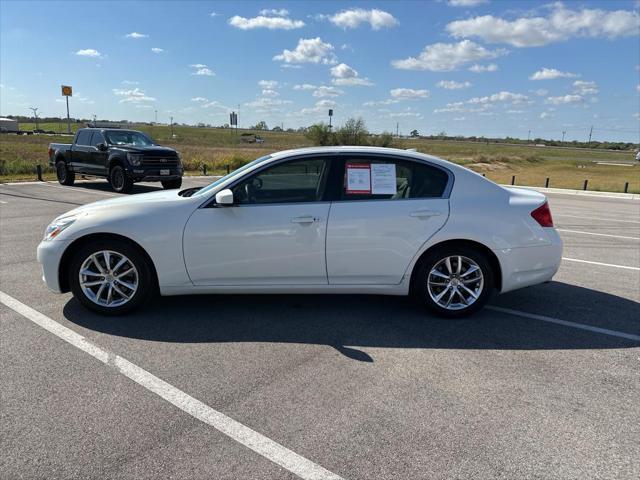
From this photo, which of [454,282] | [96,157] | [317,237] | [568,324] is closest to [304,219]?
[317,237]

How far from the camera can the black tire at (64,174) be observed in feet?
55.2

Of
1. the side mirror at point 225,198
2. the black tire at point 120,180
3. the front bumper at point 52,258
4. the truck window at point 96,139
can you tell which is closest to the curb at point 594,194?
the black tire at point 120,180

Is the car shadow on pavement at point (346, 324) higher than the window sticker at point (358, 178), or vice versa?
the window sticker at point (358, 178)

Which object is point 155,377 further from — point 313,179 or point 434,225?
point 434,225

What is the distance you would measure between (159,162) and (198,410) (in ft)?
43.6

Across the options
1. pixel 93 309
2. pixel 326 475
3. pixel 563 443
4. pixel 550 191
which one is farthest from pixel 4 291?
pixel 550 191

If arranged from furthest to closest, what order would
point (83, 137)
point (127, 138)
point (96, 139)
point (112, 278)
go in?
point (83, 137)
point (127, 138)
point (96, 139)
point (112, 278)

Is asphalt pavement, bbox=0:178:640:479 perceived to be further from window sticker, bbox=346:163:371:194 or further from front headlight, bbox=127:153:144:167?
front headlight, bbox=127:153:144:167

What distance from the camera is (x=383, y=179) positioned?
451cm

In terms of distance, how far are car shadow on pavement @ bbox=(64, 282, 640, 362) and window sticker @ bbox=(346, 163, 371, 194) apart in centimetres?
124

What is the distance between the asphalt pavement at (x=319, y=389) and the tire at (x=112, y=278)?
0.16m

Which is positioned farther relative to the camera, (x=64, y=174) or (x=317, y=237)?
(x=64, y=174)

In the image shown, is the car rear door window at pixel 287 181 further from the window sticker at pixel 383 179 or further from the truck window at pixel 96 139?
the truck window at pixel 96 139

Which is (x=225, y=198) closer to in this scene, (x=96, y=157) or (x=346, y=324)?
(x=346, y=324)
